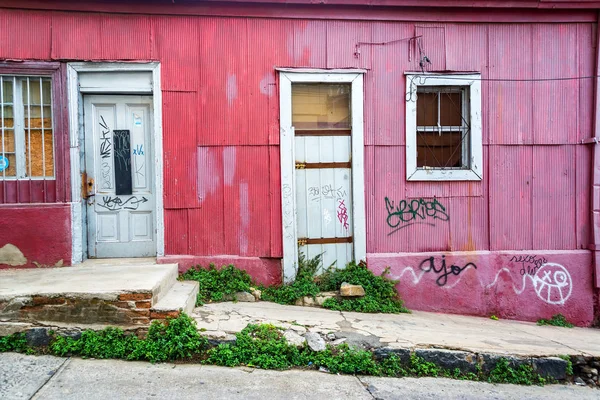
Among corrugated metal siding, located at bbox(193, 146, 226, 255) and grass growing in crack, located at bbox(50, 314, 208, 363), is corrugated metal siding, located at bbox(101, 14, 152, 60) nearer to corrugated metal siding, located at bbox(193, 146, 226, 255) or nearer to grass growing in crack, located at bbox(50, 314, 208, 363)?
corrugated metal siding, located at bbox(193, 146, 226, 255)

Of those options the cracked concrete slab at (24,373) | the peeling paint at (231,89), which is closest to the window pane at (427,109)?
the peeling paint at (231,89)

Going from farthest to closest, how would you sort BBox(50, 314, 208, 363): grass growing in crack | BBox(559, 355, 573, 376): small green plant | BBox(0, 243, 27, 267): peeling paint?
BBox(0, 243, 27, 267): peeling paint
BBox(559, 355, 573, 376): small green plant
BBox(50, 314, 208, 363): grass growing in crack

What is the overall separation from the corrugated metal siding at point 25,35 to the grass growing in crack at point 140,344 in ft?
12.4

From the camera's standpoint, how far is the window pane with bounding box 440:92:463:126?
20.5ft

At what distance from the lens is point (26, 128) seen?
5590mm

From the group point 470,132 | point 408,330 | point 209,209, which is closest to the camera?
point 408,330

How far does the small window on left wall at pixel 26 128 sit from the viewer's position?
5.55m

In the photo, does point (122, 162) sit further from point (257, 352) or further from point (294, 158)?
point (257, 352)

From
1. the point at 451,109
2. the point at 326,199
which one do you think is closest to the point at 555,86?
the point at 451,109

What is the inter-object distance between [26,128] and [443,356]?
5.92 meters

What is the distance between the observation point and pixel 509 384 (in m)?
4.23

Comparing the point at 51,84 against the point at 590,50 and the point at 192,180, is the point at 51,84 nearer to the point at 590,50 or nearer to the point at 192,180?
the point at 192,180

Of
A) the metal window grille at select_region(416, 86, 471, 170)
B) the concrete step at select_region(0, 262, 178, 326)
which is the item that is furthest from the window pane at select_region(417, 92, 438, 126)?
the concrete step at select_region(0, 262, 178, 326)

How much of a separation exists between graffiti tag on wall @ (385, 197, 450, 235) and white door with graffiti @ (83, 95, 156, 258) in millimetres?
3440
